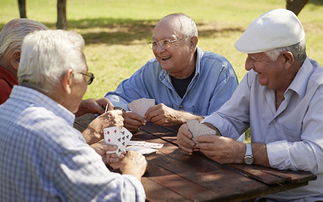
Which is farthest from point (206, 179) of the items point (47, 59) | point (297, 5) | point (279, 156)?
point (297, 5)

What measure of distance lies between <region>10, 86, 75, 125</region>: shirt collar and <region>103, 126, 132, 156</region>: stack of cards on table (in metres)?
0.60

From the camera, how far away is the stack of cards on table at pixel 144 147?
3309 mm

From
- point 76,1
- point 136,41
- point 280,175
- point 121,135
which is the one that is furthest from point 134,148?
point 76,1

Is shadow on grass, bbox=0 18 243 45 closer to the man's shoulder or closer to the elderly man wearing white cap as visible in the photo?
the man's shoulder

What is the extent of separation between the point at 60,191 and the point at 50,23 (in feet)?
61.4

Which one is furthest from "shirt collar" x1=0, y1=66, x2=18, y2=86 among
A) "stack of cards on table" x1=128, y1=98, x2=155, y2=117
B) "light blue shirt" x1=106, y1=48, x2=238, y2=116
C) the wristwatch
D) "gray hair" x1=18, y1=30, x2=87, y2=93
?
the wristwatch

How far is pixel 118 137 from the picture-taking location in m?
3.03

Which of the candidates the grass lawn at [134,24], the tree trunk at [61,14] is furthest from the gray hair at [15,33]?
the tree trunk at [61,14]

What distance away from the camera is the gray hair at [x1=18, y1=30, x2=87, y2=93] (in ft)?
7.79

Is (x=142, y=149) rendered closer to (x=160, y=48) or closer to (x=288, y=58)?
(x=288, y=58)

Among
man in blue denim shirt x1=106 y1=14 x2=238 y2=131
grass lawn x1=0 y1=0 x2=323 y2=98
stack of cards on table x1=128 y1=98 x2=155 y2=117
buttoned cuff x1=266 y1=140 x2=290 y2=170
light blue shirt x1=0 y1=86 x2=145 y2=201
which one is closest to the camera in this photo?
light blue shirt x1=0 y1=86 x2=145 y2=201

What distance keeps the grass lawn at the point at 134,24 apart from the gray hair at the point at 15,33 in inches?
221

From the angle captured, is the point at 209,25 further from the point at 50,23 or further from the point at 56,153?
the point at 56,153

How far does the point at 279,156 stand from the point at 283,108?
1.35 feet
